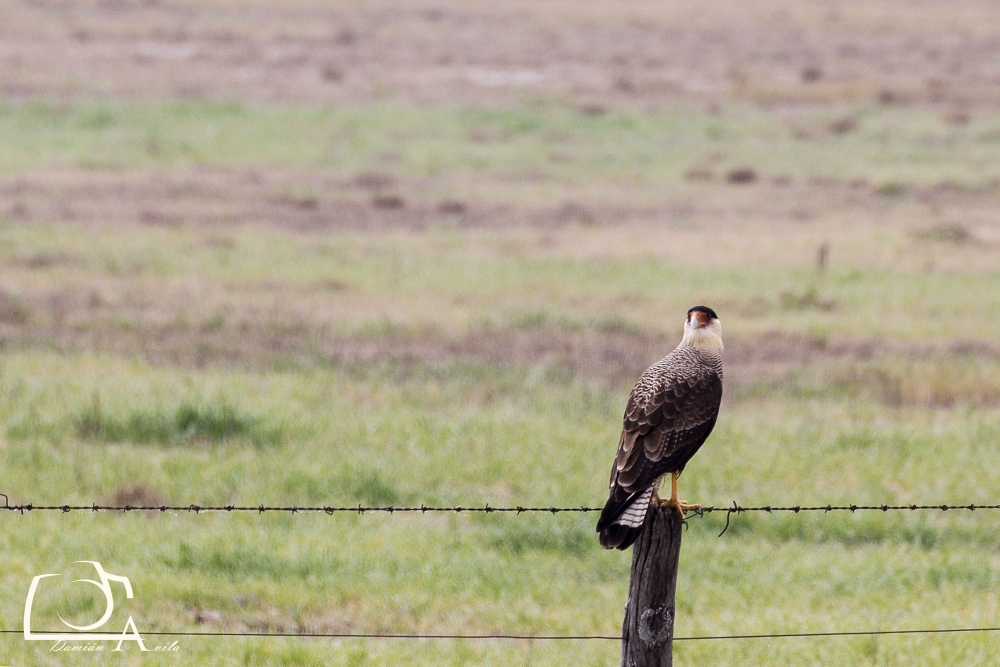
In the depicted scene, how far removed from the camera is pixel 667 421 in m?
6.35

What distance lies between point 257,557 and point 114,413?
3.60 metres

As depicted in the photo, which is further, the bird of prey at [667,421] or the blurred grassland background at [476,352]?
the blurred grassland background at [476,352]

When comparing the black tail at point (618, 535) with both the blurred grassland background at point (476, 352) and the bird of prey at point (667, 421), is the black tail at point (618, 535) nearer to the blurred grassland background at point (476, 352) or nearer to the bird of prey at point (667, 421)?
the bird of prey at point (667, 421)

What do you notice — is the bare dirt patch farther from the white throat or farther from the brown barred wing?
the brown barred wing

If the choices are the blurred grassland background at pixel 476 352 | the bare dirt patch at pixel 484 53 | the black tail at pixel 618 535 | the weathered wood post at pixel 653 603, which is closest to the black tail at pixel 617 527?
the black tail at pixel 618 535

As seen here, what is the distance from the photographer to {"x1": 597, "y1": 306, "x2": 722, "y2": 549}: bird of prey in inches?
226

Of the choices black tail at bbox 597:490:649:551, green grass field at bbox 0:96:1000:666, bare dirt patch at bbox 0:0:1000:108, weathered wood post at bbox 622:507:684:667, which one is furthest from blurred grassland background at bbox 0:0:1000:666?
weathered wood post at bbox 622:507:684:667

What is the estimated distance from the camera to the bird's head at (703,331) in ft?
22.0

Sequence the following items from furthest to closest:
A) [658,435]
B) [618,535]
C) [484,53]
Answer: [484,53] < [658,435] < [618,535]

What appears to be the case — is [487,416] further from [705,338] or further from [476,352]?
[705,338]

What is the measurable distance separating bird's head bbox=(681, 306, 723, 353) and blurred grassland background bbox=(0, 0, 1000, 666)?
202 cm

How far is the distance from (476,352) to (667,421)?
9.53 m

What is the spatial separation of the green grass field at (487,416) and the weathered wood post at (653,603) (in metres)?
2.45

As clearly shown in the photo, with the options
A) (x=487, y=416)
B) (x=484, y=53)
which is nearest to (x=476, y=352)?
(x=487, y=416)
